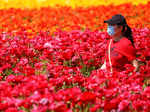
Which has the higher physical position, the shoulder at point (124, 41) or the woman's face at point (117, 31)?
the woman's face at point (117, 31)

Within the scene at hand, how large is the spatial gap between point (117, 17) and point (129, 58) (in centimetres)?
57

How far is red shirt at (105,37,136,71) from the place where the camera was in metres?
4.58

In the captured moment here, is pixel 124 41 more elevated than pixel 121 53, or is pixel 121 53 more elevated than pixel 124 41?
pixel 124 41

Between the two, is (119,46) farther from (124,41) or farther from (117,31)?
(117,31)

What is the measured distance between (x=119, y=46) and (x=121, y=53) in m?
0.10

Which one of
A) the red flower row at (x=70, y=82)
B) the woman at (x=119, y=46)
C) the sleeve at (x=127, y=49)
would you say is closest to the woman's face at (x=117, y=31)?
the woman at (x=119, y=46)

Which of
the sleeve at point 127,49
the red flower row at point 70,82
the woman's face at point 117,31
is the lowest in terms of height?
the red flower row at point 70,82

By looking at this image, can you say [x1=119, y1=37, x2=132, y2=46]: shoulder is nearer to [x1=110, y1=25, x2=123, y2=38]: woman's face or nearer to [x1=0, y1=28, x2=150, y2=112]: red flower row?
[x1=110, y1=25, x2=123, y2=38]: woman's face

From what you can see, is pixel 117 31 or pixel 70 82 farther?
pixel 117 31

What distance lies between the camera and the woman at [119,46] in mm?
4582

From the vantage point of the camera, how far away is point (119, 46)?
4.64m

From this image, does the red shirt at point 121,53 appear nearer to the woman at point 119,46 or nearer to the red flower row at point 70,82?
the woman at point 119,46

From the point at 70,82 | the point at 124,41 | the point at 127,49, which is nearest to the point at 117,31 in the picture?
the point at 124,41

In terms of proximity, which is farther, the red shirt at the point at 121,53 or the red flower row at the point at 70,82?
the red shirt at the point at 121,53
